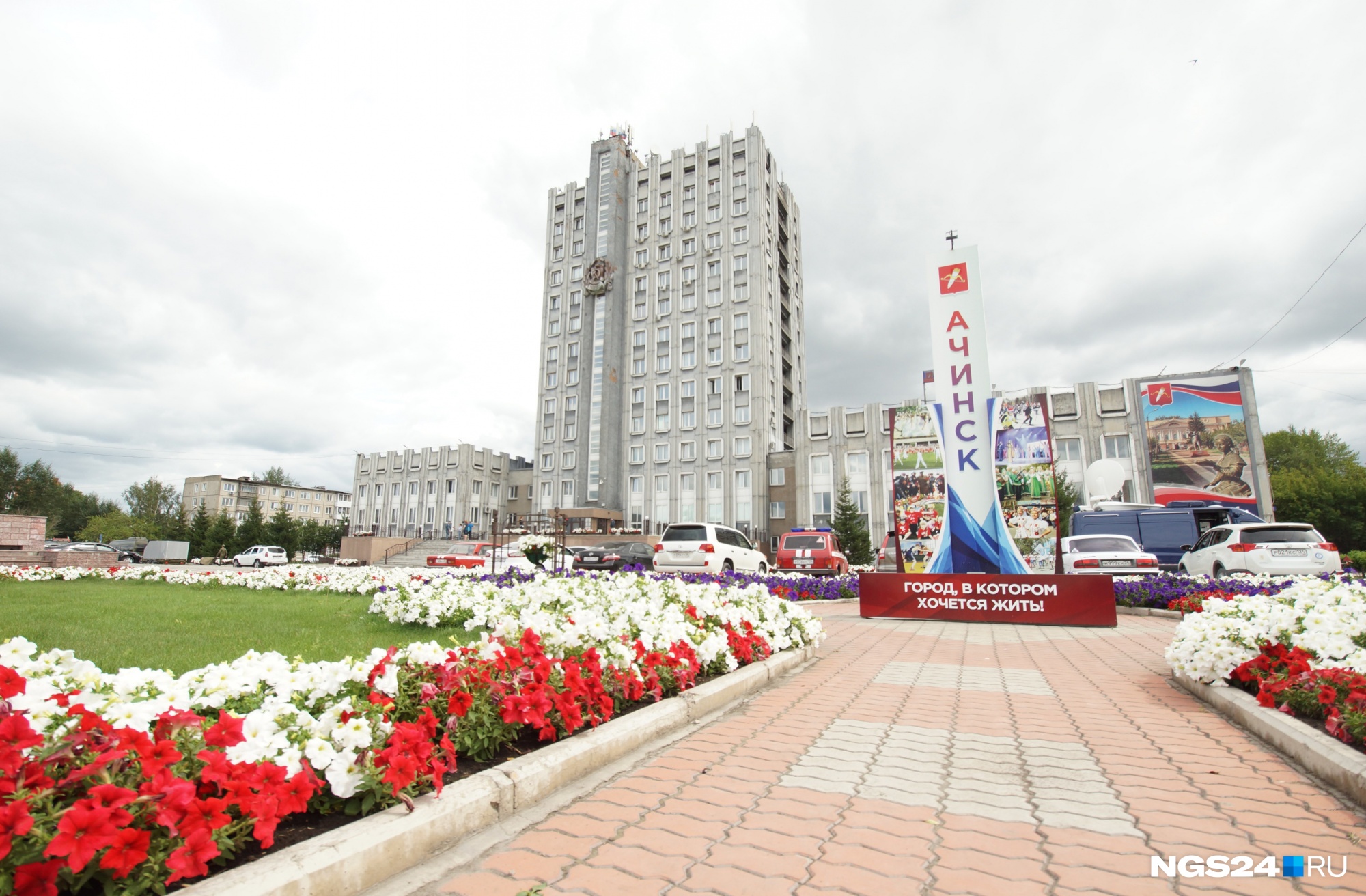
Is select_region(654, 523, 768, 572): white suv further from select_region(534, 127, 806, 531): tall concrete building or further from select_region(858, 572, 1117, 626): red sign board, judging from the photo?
select_region(534, 127, 806, 531): tall concrete building

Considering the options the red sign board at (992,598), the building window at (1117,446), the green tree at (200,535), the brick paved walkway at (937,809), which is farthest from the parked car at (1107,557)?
the green tree at (200,535)

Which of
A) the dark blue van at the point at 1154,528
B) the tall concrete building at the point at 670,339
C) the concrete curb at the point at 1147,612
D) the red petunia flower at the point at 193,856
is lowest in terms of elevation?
the concrete curb at the point at 1147,612

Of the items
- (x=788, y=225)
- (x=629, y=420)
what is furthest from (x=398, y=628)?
(x=788, y=225)

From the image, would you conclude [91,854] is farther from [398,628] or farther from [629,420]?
[629,420]

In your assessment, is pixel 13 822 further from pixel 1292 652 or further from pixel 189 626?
pixel 1292 652

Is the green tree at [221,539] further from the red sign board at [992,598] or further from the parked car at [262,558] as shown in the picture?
the red sign board at [992,598]

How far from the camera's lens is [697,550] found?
677 inches

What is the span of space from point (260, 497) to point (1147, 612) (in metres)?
144

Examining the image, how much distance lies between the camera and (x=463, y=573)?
1365 cm

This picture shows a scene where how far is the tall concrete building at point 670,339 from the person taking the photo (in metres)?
52.8

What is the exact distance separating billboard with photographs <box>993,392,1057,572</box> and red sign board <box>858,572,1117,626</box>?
2.47 m

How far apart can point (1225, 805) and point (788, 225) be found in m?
65.7

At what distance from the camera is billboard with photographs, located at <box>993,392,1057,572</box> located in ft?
52.7

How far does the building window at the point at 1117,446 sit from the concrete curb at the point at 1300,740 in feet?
147
